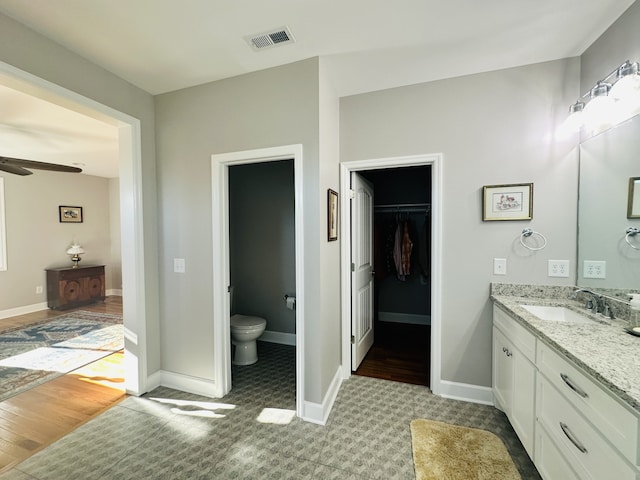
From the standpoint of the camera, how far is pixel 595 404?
1028mm

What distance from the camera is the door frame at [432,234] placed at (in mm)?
2285

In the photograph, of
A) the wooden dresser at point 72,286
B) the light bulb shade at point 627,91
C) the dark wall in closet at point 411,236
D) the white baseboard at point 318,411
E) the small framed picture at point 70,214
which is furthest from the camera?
the small framed picture at point 70,214

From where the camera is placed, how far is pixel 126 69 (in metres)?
2.10

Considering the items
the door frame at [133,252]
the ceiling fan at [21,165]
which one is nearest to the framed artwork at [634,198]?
the door frame at [133,252]

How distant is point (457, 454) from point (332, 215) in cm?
178

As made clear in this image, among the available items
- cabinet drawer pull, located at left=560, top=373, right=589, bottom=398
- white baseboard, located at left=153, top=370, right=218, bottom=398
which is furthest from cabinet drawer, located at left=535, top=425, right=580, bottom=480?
white baseboard, located at left=153, top=370, right=218, bottom=398

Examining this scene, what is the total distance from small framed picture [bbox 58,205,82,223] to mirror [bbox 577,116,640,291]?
301 inches

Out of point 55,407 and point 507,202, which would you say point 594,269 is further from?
point 55,407

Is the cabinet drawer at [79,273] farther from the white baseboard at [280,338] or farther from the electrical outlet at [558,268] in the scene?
the electrical outlet at [558,268]

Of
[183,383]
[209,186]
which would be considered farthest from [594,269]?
[183,383]

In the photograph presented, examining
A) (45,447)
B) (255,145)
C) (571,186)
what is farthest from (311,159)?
(45,447)

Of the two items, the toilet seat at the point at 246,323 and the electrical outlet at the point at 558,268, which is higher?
the electrical outlet at the point at 558,268

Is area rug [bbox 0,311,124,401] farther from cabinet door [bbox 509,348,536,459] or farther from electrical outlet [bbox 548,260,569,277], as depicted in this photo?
electrical outlet [bbox 548,260,569,277]

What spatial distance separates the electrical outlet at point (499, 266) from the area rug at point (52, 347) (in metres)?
4.08
